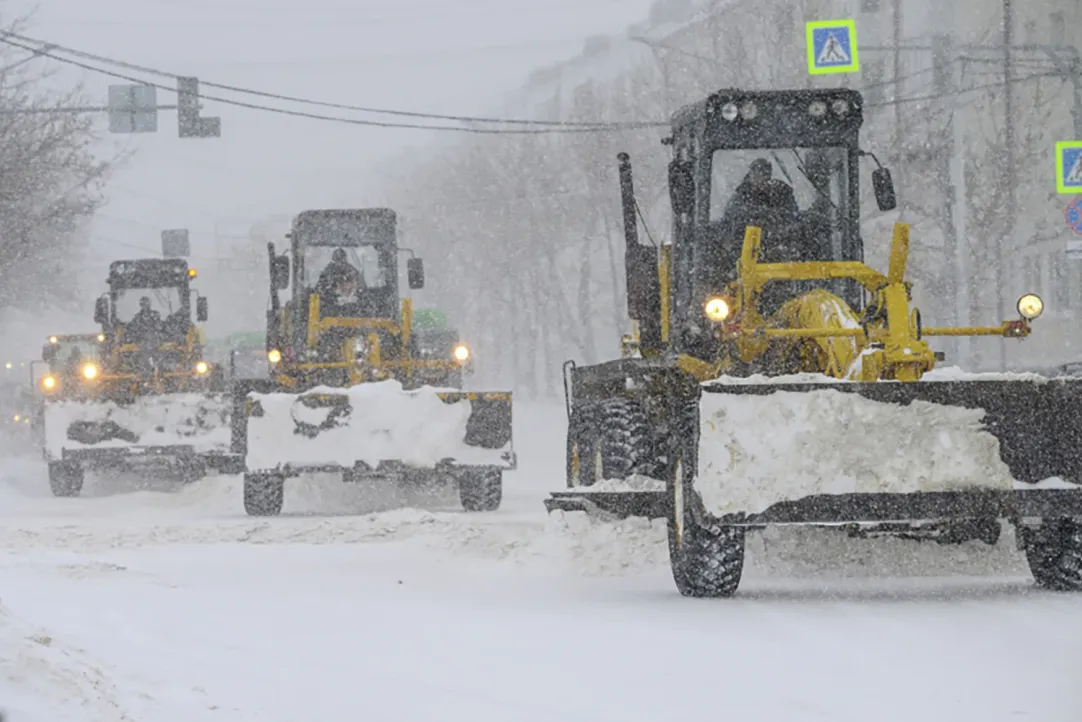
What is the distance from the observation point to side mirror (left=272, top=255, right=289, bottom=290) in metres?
19.5

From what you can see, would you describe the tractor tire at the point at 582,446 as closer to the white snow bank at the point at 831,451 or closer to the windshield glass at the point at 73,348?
the white snow bank at the point at 831,451

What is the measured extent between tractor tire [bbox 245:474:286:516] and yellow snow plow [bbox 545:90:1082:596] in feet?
18.8

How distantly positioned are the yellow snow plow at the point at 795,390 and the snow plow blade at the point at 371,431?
15.8 ft

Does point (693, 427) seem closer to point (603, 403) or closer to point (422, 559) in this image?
point (603, 403)

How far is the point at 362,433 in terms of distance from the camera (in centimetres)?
1727

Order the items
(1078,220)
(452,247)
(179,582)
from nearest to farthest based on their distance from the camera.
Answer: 1. (179,582)
2. (1078,220)
3. (452,247)

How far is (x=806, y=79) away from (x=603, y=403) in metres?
27.7

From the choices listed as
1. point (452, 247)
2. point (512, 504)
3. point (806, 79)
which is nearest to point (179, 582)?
point (512, 504)

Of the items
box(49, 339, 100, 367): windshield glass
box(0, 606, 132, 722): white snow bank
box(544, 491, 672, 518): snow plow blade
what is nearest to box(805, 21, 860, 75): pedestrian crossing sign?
box(544, 491, 672, 518): snow plow blade

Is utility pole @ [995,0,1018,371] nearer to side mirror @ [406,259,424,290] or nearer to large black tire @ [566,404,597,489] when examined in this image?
side mirror @ [406,259,424,290]

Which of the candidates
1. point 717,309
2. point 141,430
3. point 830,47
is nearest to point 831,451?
point 717,309

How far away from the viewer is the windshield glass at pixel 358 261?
20.2 m

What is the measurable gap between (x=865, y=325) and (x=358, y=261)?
11167mm

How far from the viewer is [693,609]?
934 centimetres
